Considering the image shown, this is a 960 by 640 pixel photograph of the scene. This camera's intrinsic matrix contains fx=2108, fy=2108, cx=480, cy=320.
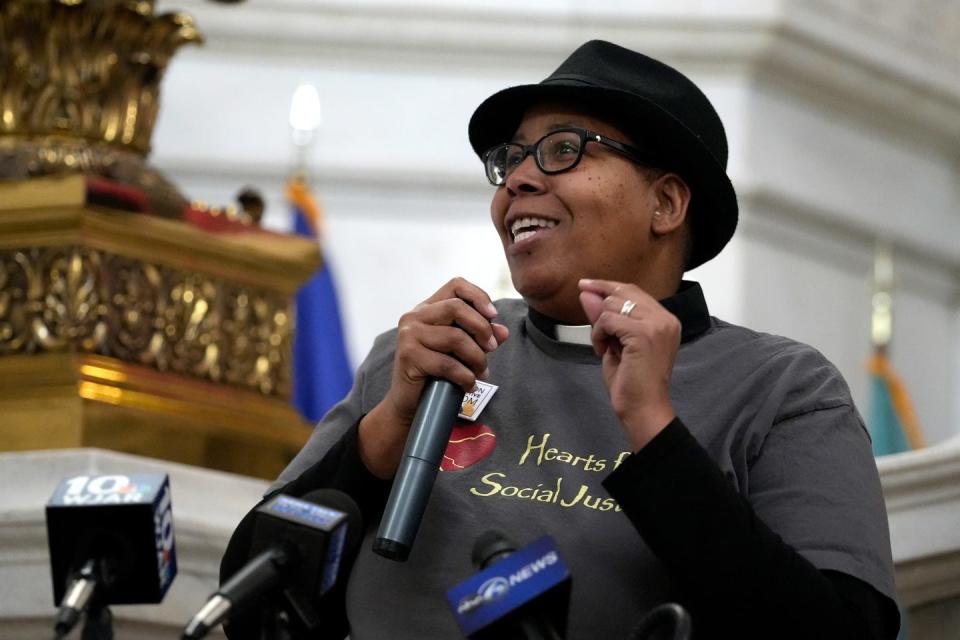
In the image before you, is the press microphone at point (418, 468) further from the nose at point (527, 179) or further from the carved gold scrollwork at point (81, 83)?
the carved gold scrollwork at point (81, 83)

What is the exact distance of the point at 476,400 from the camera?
8.25 feet

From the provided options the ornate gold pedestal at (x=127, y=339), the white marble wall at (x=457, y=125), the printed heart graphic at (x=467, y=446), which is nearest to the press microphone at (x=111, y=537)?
the printed heart graphic at (x=467, y=446)

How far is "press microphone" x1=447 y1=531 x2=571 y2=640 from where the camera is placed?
1938 mm

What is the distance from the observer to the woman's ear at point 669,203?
8.48ft

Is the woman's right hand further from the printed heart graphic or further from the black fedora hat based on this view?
the black fedora hat

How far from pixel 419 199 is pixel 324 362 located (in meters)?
1.25

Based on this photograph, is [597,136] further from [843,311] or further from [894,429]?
[843,311]

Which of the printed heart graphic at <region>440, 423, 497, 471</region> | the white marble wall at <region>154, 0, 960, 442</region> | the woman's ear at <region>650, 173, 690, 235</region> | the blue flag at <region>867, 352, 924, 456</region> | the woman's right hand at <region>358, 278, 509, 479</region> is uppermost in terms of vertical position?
the woman's ear at <region>650, 173, 690, 235</region>

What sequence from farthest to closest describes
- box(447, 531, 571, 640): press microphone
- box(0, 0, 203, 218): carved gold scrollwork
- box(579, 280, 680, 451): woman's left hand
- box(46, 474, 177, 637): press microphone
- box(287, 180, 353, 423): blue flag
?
box(287, 180, 353, 423): blue flag < box(0, 0, 203, 218): carved gold scrollwork < box(579, 280, 680, 451): woman's left hand < box(46, 474, 177, 637): press microphone < box(447, 531, 571, 640): press microphone

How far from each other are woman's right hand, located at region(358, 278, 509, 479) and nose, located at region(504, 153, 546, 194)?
239 mm

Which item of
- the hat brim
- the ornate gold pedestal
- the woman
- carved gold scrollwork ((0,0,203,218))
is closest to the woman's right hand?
the woman

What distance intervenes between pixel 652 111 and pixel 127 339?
172cm

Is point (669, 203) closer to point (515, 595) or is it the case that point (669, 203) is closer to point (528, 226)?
point (528, 226)

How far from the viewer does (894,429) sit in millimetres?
7902
